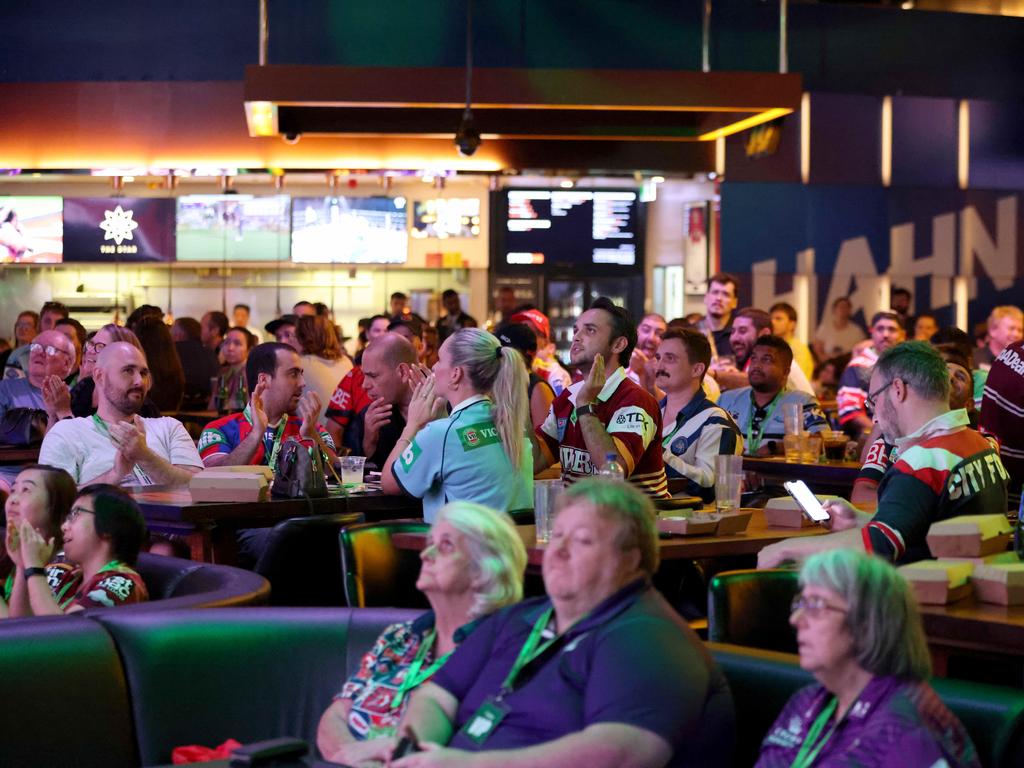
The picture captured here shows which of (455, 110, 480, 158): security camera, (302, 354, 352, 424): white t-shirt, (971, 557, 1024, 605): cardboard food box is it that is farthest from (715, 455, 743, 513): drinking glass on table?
(455, 110, 480, 158): security camera

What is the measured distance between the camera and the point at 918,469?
367 cm

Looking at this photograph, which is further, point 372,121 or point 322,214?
point 322,214

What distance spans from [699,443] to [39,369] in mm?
3713

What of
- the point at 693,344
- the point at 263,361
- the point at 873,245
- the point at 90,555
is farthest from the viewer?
the point at 873,245

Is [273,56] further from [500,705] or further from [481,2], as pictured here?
[500,705]

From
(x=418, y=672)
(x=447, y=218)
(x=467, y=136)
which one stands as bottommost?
(x=418, y=672)

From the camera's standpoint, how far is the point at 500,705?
274cm

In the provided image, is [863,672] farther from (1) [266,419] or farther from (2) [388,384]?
(2) [388,384]

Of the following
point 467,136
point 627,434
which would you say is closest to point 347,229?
point 467,136

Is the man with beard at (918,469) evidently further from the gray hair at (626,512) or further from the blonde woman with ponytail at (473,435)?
the blonde woman with ponytail at (473,435)

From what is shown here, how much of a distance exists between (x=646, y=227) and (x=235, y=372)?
536 cm

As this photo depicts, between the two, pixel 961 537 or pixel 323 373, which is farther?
pixel 323 373

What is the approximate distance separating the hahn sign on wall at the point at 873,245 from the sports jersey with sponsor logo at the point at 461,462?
9543 mm

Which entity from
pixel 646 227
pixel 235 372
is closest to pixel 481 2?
pixel 646 227
